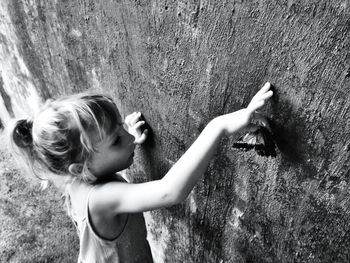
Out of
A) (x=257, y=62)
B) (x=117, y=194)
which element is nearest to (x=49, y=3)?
(x=117, y=194)

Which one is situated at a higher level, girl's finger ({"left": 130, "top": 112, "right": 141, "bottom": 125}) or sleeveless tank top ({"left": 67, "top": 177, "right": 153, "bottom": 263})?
girl's finger ({"left": 130, "top": 112, "right": 141, "bottom": 125})

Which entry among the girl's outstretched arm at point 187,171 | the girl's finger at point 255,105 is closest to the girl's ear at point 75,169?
the girl's outstretched arm at point 187,171

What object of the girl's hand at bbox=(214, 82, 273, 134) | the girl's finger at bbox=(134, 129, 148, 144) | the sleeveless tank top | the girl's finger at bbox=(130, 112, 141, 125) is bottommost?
the sleeveless tank top

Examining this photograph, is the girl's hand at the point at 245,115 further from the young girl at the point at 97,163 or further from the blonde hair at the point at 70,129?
the blonde hair at the point at 70,129

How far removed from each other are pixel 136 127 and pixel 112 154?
1.24 feet

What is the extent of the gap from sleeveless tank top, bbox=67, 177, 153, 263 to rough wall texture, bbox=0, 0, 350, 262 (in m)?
0.29

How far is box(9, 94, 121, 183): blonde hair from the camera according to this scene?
150cm

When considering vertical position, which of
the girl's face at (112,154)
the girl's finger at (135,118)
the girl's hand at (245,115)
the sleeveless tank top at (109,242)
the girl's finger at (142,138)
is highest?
the girl's hand at (245,115)

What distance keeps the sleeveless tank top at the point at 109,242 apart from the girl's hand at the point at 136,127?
406 millimetres

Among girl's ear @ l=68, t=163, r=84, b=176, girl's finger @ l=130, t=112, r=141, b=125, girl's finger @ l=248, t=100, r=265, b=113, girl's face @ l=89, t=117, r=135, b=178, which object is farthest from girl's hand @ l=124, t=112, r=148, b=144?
girl's finger @ l=248, t=100, r=265, b=113

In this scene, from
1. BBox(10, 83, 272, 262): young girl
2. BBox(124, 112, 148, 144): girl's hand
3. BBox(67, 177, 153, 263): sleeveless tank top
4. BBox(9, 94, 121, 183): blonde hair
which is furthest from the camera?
BBox(124, 112, 148, 144): girl's hand

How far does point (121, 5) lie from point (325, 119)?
102 centimetres

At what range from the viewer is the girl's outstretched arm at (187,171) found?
122 centimetres

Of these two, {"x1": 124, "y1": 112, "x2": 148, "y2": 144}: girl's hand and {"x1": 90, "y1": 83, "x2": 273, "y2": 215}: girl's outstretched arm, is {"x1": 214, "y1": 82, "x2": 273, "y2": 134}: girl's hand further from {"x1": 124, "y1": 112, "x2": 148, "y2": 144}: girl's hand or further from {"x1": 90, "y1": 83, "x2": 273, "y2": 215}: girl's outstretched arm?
{"x1": 124, "y1": 112, "x2": 148, "y2": 144}: girl's hand
